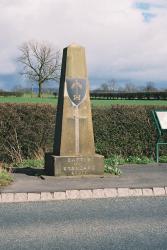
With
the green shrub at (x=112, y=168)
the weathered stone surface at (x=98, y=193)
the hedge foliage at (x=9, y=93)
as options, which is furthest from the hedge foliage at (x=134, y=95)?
the weathered stone surface at (x=98, y=193)

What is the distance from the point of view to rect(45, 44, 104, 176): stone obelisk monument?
10227 millimetres

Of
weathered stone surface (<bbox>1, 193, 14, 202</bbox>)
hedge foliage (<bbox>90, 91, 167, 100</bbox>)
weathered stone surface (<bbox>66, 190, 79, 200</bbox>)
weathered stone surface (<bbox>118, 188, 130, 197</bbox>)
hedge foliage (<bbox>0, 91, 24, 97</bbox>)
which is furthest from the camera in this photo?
hedge foliage (<bbox>0, 91, 24, 97</bbox>)

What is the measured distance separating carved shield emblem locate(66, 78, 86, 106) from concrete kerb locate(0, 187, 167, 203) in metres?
2.41

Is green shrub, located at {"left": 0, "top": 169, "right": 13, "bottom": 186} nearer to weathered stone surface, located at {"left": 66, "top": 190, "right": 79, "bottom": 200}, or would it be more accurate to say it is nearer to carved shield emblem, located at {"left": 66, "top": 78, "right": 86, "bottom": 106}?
weathered stone surface, located at {"left": 66, "top": 190, "right": 79, "bottom": 200}

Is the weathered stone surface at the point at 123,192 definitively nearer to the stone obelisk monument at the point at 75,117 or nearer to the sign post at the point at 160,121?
the stone obelisk monument at the point at 75,117

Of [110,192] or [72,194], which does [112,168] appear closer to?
[110,192]

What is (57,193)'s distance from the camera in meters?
8.38

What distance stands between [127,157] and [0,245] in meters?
8.46

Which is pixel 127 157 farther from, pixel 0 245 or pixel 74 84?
pixel 0 245

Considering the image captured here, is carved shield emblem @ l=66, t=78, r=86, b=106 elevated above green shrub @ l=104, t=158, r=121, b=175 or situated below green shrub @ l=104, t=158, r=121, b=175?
above

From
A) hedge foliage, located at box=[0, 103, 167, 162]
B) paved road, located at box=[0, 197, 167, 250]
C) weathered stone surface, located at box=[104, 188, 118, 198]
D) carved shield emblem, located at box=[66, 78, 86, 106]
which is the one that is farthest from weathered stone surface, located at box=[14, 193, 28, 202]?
hedge foliage, located at box=[0, 103, 167, 162]

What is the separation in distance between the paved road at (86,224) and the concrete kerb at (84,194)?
25 cm

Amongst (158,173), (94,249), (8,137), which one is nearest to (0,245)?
(94,249)

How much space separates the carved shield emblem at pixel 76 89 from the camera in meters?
10.3
